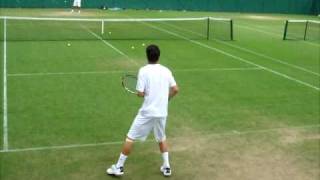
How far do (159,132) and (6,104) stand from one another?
190 inches

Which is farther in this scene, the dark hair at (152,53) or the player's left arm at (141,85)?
the player's left arm at (141,85)

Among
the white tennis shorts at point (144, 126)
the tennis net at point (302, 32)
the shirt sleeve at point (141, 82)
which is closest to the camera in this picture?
the shirt sleeve at point (141, 82)

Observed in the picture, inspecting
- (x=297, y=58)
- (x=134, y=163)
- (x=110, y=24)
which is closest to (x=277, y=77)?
(x=297, y=58)

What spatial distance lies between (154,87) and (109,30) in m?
18.1

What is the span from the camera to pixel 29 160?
7.62m

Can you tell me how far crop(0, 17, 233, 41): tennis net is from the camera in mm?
21672

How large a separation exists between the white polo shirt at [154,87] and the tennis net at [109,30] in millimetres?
14151

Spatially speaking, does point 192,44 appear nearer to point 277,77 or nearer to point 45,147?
point 277,77

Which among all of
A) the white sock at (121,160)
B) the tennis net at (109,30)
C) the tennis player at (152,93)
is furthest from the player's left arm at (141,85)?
the tennis net at (109,30)

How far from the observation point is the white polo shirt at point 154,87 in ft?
22.0

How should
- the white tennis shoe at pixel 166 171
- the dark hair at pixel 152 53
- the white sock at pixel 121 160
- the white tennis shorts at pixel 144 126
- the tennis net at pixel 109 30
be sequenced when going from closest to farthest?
the dark hair at pixel 152 53 → the white tennis shorts at pixel 144 126 → the white sock at pixel 121 160 → the white tennis shoe at pixel 166 171 → the tennis net at pixel 109 30

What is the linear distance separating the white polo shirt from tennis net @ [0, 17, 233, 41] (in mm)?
14151

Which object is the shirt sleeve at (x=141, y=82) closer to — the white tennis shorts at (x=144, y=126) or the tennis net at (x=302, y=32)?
the white tennis shorts at (x=144, y=126)

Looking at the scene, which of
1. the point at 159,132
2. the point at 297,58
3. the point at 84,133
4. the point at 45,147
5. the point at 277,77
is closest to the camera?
the point at 159,132
